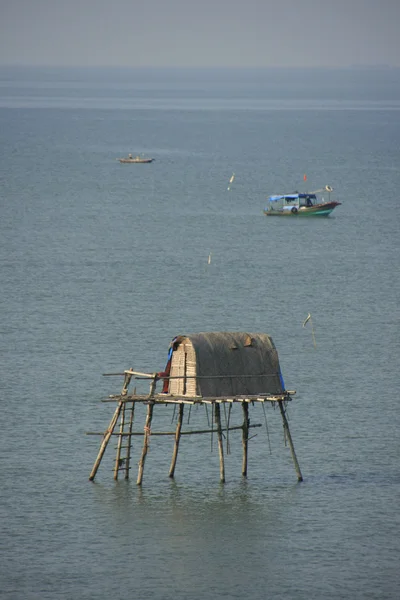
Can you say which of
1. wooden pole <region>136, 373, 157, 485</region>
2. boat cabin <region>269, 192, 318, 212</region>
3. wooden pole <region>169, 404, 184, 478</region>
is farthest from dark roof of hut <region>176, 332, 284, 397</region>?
boat cabin <region>269, 192, 318, 212</region>

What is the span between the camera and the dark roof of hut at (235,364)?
1970 inches

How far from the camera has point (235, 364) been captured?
5047cm

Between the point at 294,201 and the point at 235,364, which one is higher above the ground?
the point at 294,201

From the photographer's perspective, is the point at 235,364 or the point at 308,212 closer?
the point at 235,364

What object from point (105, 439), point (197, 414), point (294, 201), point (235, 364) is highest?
point (294, 201)

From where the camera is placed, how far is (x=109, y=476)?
53188 millimetres

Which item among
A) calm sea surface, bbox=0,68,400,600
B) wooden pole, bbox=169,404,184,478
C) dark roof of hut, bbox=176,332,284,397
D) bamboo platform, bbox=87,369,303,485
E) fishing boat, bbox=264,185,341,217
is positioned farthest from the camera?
fishing boat, bbox=264,185,341,217

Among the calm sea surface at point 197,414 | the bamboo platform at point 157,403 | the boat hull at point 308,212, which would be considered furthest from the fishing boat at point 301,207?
the bamboo platform at point 157,403

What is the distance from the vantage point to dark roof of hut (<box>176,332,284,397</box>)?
164 feet

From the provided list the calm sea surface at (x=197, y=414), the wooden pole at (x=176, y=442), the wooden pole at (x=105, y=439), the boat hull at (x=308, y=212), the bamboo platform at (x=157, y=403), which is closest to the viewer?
the calm sea surface at (x=197, y=414)

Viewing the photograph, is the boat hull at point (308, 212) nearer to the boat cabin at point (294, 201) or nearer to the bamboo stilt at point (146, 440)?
the boat cabin at point (294, 201)

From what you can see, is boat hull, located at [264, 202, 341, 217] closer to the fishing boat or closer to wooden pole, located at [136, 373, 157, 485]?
the fishing boat

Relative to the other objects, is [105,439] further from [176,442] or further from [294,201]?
[294,201]

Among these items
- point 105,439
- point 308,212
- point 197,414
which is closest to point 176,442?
point 105,439
